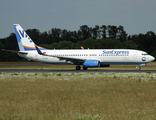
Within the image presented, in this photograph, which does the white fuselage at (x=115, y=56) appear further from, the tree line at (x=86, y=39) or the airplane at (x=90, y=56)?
the tree line at (x=86, y=39)

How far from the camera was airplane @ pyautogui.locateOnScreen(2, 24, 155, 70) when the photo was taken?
40.1 meters

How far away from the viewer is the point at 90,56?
1662 inches

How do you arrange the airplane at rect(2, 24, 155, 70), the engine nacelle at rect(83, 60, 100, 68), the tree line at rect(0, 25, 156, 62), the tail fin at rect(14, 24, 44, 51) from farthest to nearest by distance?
1. the tree line at rect(0, 25, 156, 62)
2. the tail fin at rect(14, 24, 44, 51)
3. the airplane at rect(2, 24, 155, 70)
4. the engine nacelle at rect(83, 60, 100, 68)

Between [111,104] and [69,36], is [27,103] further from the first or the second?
[69,36]

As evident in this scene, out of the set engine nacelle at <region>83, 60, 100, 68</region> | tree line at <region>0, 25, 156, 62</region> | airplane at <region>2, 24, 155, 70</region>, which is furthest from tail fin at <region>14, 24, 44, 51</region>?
tree line at <region>0, 25, 156, 62</region>

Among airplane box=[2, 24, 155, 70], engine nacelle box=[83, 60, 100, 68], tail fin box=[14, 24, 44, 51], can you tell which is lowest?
engine nacelle box=[83, 60, 100, 68]

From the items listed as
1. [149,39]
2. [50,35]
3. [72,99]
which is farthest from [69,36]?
[72,99]

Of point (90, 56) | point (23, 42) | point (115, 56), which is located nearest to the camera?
point (115, 56)

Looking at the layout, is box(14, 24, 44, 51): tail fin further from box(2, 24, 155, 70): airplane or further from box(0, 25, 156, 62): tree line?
box(0, 25, 156, 62): tree line

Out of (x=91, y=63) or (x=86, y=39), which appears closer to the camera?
(x=91, y=63)

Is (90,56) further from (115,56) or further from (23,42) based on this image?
(23,42)

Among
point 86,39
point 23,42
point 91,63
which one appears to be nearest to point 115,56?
point 91,63

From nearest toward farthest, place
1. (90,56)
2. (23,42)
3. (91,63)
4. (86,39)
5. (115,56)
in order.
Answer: (91,63) < (115,56) < (90,56) < (23,42) < (86,39)

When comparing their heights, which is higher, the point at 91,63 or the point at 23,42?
the point at 23,42
